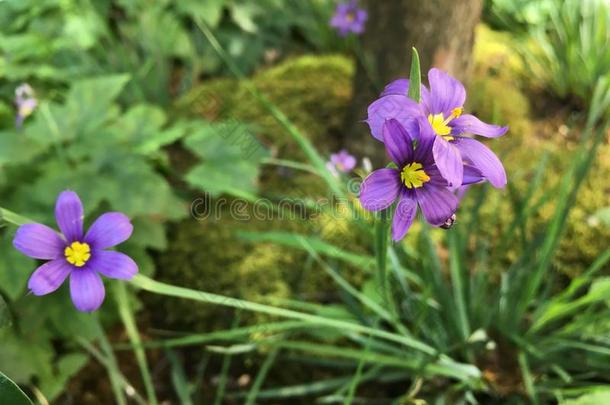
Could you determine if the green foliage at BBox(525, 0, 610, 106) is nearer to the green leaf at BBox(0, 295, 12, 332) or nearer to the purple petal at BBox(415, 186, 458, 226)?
the purple petal at BBox(415, 186, 458, 226)

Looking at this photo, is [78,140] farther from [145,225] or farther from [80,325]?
[80,325]

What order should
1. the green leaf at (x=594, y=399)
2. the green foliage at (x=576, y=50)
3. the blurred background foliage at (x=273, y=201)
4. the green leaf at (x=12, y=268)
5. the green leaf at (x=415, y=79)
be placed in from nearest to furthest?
1. the green leaf at (x=415, y=79)
2. the green leaf at (x=594, y=399)
3. the green leaf at (x=12, y=268)
4. the blurred background foliage at (x=273, y=201)
5. the green foliage at (x=576, y=50)

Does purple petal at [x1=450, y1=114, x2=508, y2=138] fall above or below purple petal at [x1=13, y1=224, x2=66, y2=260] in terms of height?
above

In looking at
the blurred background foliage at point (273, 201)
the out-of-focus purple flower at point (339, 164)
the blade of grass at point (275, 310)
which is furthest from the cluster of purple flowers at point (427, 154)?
the out-of-focus purple flower at point (339, 164)

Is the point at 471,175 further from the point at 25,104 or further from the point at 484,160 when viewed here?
the point at 25,104

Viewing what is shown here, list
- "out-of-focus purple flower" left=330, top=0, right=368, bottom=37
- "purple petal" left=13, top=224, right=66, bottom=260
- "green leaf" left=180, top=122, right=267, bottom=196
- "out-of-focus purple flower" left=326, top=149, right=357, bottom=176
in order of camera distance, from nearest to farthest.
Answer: "purple petal" left=13, top=224, right=66, bottom=260 < "out-of-focus purple flower" left=326, top=149, right=357, bottom=176 < "green leaf" left=180, top=122, right=267, bottom=196 < "out-of-focus purple flower" left=330, top=0, right=368, bottom=37

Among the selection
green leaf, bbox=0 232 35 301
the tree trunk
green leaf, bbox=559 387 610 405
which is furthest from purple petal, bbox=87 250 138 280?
the tree trunk

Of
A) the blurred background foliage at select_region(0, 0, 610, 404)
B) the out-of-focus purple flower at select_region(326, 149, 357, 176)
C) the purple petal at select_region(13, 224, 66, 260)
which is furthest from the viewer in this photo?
the out-of-focus purple flower at select_region(326, 149, 357, 176)

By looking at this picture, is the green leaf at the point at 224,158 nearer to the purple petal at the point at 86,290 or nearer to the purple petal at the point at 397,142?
the purple petal at the point at 86,290
